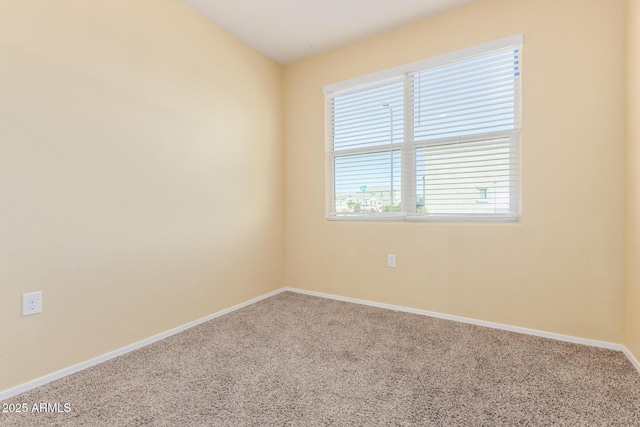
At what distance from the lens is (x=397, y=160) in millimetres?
2725

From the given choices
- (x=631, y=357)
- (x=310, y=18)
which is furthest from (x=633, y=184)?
(x=310, y=18)

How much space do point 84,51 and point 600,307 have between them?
3.60m

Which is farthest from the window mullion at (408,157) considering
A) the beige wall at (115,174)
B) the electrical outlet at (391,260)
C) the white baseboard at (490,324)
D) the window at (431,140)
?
the beige wall at (115,174)

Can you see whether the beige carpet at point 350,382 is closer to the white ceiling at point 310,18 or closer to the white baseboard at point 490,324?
the white baseboard at point 490,324

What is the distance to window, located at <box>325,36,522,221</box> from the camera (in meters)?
2.24

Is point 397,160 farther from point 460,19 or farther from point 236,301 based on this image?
point 236,301

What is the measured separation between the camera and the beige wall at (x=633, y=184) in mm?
1669

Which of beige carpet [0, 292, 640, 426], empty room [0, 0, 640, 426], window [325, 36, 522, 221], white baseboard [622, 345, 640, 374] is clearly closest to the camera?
beige carpet [0, 292, 640, 426]

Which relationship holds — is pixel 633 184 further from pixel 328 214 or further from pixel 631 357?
pixel 328 214

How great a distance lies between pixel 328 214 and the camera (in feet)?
10.2

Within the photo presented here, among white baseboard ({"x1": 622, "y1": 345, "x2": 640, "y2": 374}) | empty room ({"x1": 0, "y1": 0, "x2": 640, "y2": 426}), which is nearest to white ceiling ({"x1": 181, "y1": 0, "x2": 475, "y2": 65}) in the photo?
empty room ({"x1": 0, "y1": 0, "x2": 640, "y2": 426})

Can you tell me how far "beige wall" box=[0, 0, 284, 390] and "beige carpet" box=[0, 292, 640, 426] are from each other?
340 millimetres

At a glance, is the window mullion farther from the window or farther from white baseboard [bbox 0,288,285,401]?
white baseboard [bbox 0,288,285,401]

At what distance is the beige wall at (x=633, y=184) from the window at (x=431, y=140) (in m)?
0.57
